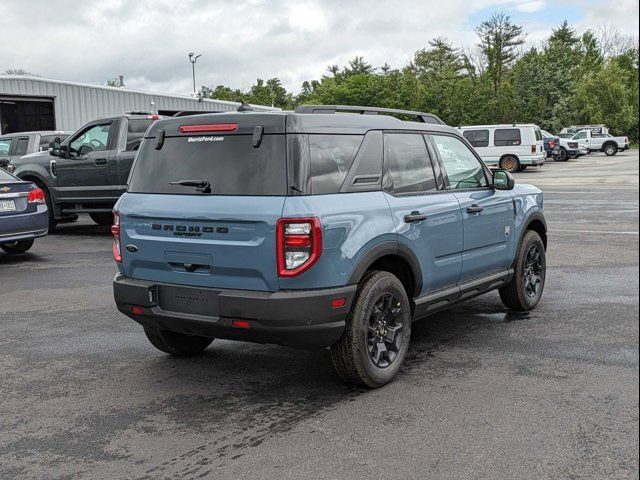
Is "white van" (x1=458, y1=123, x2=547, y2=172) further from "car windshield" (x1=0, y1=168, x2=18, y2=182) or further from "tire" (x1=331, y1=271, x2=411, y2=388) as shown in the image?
"tire" (x1=331, y1=271, x2=411, y2=388)

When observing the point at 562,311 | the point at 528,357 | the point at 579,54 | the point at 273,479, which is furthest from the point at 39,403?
the point at 579,54

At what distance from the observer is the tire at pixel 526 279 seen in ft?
21.3

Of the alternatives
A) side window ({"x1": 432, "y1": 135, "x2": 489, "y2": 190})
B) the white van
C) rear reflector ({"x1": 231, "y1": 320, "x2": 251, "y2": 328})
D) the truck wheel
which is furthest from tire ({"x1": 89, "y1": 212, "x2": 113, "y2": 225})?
the truck wheel

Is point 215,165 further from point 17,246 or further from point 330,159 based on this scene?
point 17,246

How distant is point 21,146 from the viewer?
1728 centimetres

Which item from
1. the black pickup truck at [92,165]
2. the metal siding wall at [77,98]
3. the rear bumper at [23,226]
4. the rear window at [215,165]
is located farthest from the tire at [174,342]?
the metal siding wall at [77,98]

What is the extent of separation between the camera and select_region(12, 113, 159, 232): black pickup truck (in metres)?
12.8

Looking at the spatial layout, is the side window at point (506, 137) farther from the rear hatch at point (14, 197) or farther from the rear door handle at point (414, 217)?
the rear door handle at point (414, 217)

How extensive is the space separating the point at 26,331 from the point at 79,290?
186cm

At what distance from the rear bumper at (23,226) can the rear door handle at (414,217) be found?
7285mm

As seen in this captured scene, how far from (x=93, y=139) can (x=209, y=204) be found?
9.55 m

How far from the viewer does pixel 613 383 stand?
4.62 m

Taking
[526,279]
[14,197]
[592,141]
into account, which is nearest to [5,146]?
[14,197]

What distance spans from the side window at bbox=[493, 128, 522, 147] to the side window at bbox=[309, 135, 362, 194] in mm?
28920
